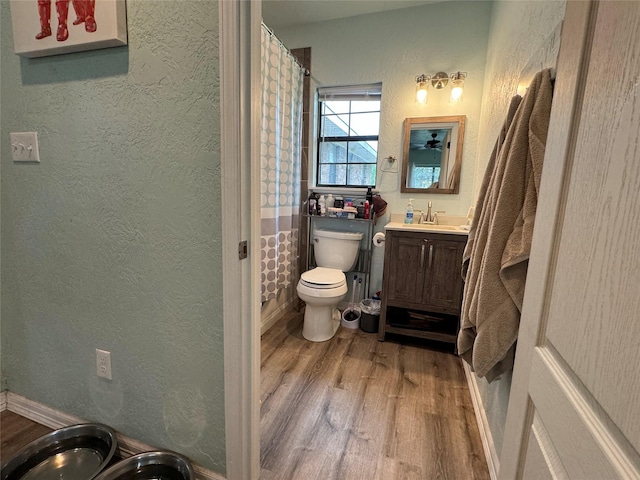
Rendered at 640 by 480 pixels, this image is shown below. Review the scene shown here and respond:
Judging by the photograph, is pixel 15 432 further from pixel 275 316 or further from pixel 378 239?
pixel 378 239

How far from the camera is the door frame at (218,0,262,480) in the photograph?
87 cm

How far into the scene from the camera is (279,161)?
7.35 feet

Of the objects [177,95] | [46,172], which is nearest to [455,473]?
[177,95]

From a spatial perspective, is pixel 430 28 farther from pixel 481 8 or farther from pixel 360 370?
pixel 360 370

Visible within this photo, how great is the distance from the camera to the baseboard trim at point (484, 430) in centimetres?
119

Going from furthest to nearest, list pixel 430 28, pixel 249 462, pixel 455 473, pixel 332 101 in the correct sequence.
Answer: pixel 332 101
pixel 430 28
pixel 455 473
pixel 249 462

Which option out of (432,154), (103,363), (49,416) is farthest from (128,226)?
(432,154)

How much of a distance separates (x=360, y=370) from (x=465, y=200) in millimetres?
1556

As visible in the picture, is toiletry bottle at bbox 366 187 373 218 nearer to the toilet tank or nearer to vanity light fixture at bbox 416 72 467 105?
the toilet tank

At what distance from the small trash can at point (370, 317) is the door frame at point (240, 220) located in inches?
57.4

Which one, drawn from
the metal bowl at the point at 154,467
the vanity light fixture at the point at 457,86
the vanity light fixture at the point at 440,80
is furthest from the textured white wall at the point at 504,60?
the metal bowl at the point at 154,467

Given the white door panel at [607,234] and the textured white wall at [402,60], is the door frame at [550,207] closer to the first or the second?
the white door panel at [607,234]

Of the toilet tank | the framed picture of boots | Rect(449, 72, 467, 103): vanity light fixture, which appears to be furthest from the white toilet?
the framed picture of boots

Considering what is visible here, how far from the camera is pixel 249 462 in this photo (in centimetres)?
109
